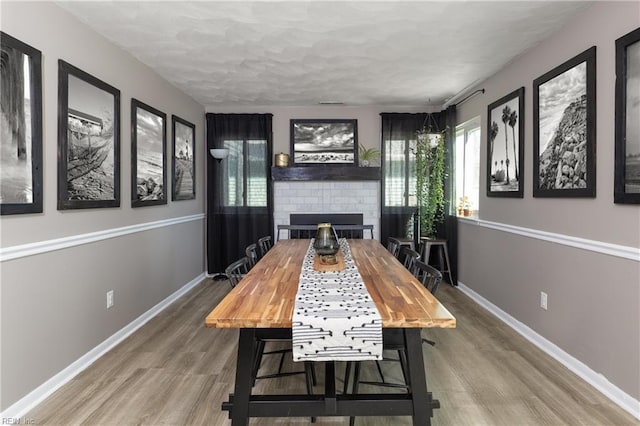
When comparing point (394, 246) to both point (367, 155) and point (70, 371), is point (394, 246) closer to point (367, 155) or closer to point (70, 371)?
point (367, 155)

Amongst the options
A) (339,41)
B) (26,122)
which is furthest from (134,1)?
(339,41)

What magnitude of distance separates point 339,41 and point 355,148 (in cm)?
245

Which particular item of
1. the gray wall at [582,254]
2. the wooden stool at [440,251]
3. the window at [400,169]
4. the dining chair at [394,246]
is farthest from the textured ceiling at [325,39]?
the wooden stool at [440,251]

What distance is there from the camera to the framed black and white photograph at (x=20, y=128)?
198 centimetres

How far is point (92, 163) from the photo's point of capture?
2.80 metres

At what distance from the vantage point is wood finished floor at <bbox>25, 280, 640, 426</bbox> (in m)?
2.01

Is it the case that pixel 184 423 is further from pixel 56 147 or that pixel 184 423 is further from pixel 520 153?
pixel 520 153

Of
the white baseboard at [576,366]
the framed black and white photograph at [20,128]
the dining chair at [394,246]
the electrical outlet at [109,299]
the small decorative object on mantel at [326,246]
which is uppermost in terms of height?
the framed black and white photograph at [20,128]

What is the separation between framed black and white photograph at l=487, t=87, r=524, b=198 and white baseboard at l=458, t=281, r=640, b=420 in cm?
115

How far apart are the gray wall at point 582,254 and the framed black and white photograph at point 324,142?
7.08 ft

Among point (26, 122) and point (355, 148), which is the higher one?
point (355, 148)

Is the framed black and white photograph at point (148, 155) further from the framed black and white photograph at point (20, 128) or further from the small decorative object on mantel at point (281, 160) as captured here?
the small decorative object on mantel at point (281, 160)

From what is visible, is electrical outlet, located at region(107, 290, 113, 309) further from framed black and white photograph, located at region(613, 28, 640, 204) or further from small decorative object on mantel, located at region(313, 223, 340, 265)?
framed black and white photograph, located at region(613, 28, 640, 204)

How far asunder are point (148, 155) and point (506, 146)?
11.4 ft
